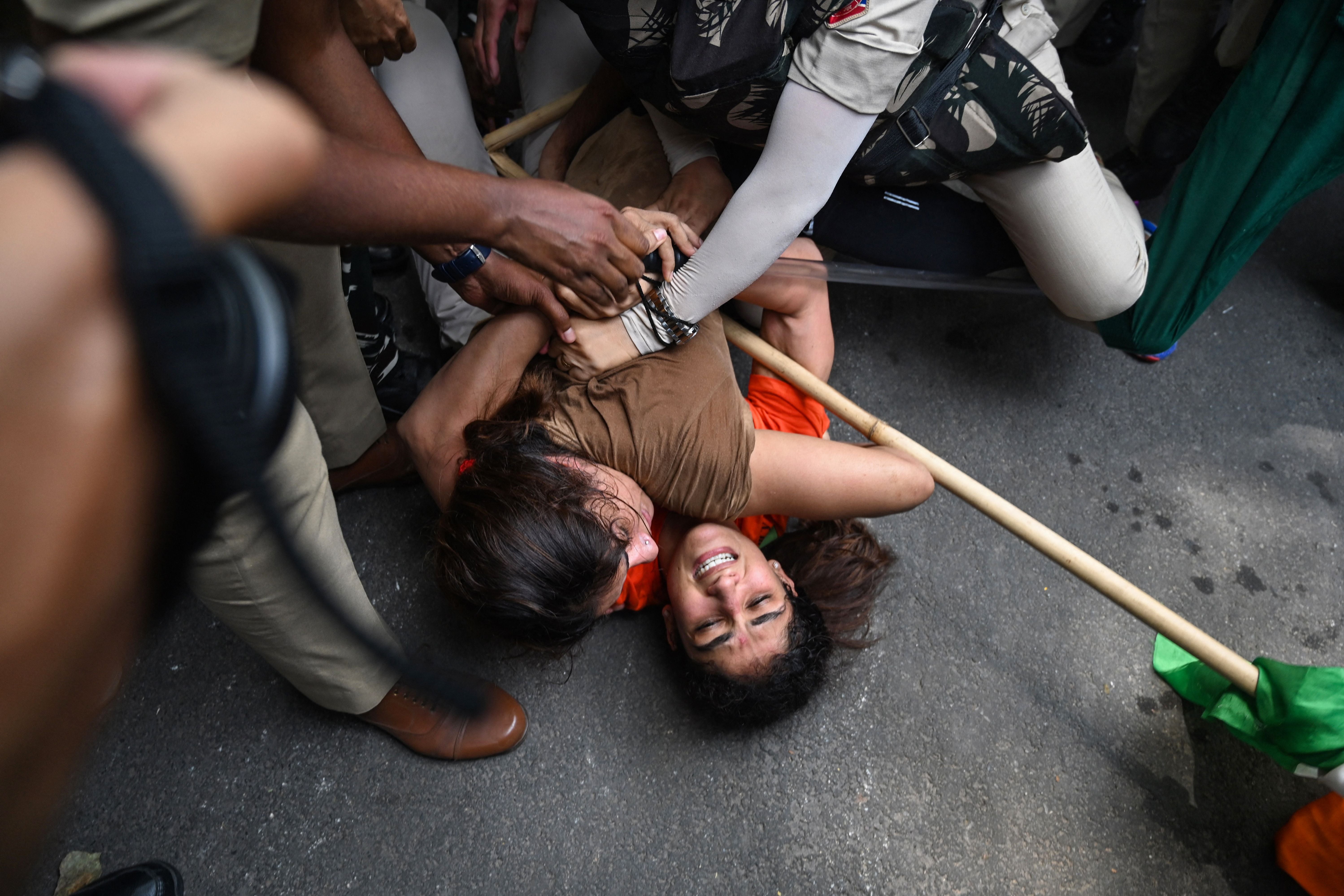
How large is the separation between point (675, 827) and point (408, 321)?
142 cm

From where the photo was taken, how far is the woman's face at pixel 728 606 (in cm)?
147

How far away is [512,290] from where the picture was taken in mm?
1417

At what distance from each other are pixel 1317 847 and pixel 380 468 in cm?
203

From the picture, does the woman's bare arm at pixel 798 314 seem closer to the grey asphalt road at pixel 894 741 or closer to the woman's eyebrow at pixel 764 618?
the grey asphalt road at pixel 894 741

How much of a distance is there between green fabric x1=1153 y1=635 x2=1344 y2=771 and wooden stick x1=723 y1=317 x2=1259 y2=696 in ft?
0.12

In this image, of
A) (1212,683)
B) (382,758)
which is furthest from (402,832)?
(1212,683)

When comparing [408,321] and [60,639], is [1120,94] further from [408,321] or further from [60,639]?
[60,639]

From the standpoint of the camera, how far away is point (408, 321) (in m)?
2.04

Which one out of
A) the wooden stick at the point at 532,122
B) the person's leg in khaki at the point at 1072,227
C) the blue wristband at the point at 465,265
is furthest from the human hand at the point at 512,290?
the person's leg in khaki at the point at 1072,227

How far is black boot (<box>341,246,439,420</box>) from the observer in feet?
5.65

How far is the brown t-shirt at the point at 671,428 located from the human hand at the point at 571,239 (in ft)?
0.55

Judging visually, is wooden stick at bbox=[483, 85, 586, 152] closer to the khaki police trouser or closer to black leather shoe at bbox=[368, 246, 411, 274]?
A: black leather shoe at bbox=[368, 246, 411, 274]

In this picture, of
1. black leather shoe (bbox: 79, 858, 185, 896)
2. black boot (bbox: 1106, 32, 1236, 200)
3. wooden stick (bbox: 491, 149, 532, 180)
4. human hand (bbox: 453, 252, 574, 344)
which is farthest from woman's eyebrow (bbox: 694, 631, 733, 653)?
black boot (bbox: 1106, 32, 1236, 200)

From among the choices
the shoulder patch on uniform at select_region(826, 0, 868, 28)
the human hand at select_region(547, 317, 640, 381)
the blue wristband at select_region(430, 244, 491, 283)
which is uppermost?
the shoulder patch on uniform at select_region(826, 0, 868, 28)
